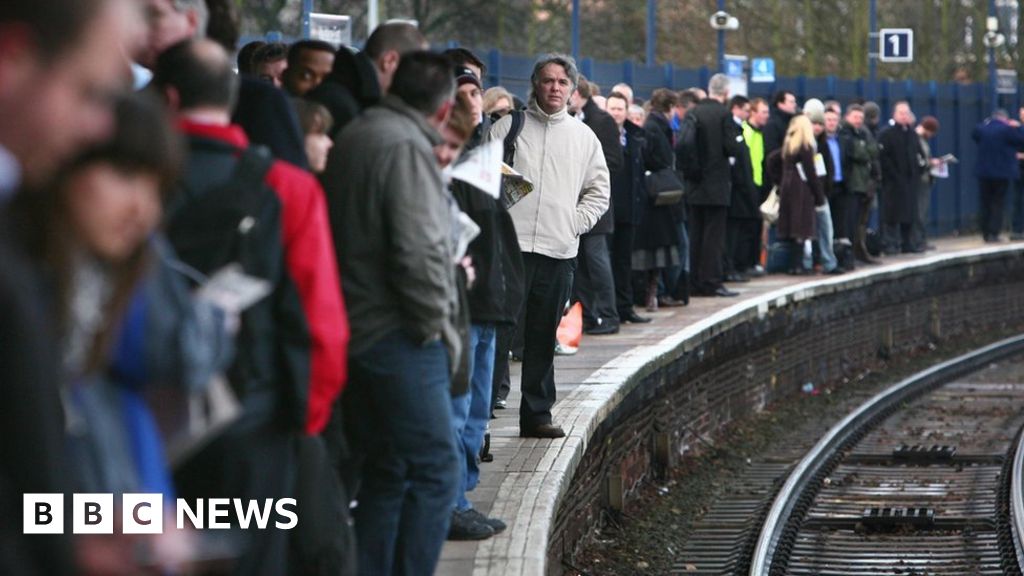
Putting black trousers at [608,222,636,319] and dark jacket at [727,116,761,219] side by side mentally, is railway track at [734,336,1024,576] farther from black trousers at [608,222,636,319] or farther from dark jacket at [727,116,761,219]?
dark jacket at [727,116,761,219]

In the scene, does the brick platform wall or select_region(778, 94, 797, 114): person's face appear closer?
the brick platform wall

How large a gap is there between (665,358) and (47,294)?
395 inches

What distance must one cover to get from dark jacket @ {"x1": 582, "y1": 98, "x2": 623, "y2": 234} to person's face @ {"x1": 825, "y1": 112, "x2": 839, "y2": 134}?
→ 7.04 m

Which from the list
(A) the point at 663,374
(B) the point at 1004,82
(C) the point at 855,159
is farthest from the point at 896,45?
(A) the point at 663,374

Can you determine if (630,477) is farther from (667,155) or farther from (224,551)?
(224,551)

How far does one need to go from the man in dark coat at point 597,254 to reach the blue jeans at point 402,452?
7.45 m

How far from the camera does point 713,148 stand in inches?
685

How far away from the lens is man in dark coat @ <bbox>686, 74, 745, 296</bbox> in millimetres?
17422

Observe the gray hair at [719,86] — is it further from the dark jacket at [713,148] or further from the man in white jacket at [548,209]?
the man in white jacket at [548,209]

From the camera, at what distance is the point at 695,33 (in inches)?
1549

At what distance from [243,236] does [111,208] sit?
4.53 feet

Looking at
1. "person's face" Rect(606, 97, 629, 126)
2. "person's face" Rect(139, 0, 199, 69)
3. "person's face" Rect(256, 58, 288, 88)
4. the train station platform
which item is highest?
"person's face" Rect(139, 0, 199, 69)

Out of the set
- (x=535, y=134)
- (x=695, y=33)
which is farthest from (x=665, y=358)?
(x=695, y=33)

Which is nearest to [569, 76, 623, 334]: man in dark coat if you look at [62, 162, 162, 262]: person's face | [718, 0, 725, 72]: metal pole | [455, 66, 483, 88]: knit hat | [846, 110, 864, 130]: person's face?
[455, 66, 483, 88]: knit hat
